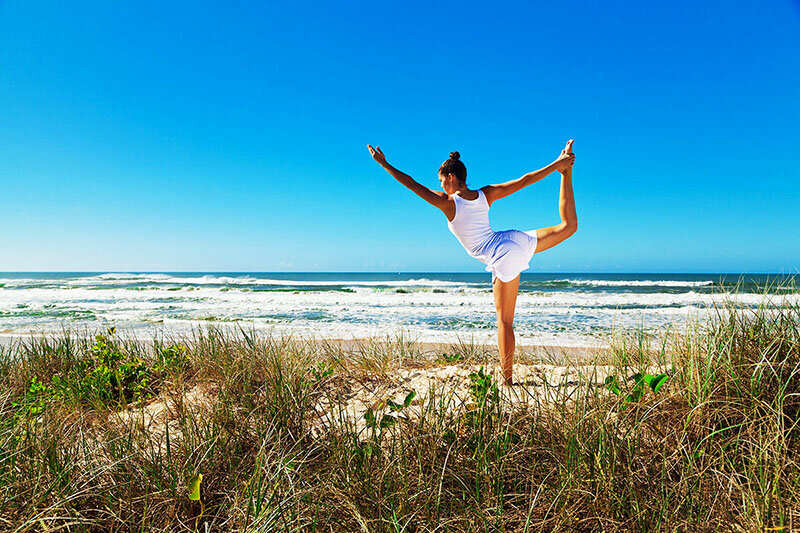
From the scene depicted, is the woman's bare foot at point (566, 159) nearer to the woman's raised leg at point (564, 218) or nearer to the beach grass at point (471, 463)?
the woman's raised leg at point (564, 218)

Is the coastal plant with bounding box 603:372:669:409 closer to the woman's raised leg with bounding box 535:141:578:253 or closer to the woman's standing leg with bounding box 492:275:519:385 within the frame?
the woman's standing leg with bounding box 492:275:519:385

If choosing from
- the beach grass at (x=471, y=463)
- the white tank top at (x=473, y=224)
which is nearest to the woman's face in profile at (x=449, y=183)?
the white tank top at (x=473, y=224)

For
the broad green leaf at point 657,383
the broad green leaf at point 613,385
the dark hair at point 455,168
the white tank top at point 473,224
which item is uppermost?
the dark hair at point 455,168

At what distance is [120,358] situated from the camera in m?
4.63

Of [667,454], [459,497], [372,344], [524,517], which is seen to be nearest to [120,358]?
[372,344]

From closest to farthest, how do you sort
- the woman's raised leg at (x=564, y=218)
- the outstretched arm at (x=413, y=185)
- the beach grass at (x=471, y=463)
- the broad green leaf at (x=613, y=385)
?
1. the beach grass at (x=471, y=463)
2. the broad green leaf at (x=613, y=385)
3. the outstretched arm at (x=413, y=185)
4. the woman's raised leg at (x=564, y=218)

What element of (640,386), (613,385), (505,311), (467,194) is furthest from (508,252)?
(640,386)

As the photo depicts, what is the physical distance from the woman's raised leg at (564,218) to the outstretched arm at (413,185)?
100 cm

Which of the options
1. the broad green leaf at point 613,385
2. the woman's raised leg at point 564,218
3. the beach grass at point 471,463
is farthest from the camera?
the woman's raised leg at point 564,218

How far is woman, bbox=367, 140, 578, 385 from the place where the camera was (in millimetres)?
4031

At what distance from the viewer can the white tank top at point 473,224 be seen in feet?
13.2

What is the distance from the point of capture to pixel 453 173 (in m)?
4.13

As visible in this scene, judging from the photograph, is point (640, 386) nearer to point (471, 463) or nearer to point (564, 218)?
point (471, 463)

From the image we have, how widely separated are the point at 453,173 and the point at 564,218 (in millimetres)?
1088
